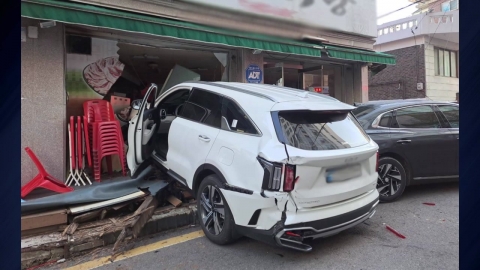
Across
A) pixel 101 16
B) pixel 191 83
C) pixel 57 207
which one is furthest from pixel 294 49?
pixel 57 207

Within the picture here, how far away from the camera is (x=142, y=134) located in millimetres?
4867

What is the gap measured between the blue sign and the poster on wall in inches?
126

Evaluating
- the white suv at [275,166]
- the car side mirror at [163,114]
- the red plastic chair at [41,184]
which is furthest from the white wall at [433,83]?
the red plastic chair at [41,184]

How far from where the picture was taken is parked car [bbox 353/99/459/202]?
502cm

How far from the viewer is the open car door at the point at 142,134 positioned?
4.79 m

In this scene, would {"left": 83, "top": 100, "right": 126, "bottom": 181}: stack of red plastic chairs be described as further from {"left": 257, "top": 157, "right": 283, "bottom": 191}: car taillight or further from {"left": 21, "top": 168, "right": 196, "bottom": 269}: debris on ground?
{"left": 257, "top": 157, "right": 283, "bottom": 191}: car taillight

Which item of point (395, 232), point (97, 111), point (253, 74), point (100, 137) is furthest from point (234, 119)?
point (253, 74)

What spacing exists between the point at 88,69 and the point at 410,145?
6.13m

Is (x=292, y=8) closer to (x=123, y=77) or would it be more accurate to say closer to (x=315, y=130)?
(x=315, y=130)

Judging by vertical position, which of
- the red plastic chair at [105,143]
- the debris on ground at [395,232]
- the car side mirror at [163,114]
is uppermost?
the car side mirror at [163,114]

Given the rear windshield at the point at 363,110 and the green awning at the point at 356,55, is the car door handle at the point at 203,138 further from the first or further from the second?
the green awning at the point at 356,55

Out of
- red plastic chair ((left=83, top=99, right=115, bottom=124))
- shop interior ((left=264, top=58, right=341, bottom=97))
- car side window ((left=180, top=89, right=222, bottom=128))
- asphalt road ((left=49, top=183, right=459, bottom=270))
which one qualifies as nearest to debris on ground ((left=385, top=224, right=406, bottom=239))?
asphalt road ((left=49, top=183, right=459, bottom=270))

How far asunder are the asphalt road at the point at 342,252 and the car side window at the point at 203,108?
4.93 ft
